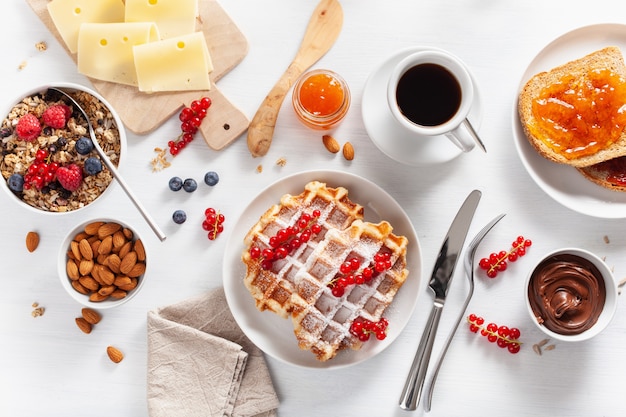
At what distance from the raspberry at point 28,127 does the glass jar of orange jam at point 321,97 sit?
2.85ft

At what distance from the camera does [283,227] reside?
1824mm

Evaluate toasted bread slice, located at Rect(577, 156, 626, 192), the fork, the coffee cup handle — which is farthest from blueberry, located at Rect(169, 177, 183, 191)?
toasted bread slice, located at Rect(577, 156, 626, 192)

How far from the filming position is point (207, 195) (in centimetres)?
205

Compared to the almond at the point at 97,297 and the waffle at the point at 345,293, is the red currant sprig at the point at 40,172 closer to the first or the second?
the almond at the point at 97,297

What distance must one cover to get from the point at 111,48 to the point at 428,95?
1.12 metres

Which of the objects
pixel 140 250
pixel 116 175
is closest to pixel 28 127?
pixel 116 175

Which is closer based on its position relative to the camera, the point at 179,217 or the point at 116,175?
the point at 116,175

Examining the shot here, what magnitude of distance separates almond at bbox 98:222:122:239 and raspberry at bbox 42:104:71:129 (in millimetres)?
364

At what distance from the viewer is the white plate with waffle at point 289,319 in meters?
1.90

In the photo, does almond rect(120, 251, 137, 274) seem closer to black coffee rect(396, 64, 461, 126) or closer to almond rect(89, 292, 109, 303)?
almond rect(89, 292, 109, 303)

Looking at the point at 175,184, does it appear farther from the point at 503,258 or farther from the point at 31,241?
the point at 503,258

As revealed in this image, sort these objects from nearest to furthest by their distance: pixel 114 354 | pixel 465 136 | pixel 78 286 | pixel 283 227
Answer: pixel 465 136, pixel 283 227, pixel 78 286, pixel 114 354

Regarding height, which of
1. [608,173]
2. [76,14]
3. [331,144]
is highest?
[76,14]

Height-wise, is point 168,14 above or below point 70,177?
above
